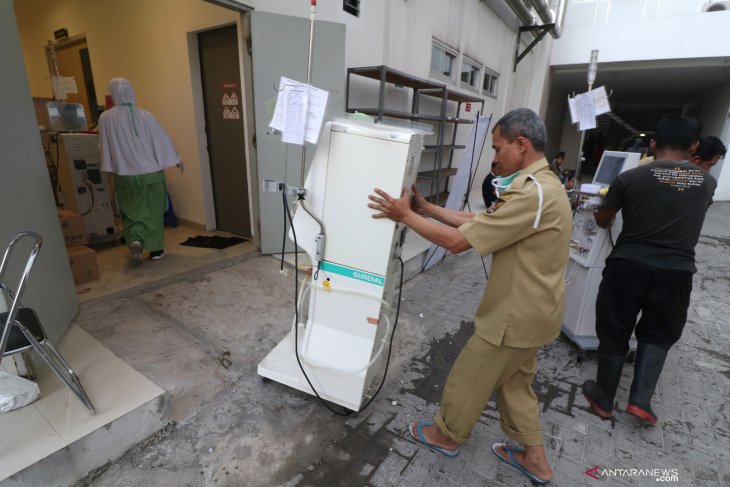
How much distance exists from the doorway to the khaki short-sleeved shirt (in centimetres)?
309

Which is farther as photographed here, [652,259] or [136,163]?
[136,163]

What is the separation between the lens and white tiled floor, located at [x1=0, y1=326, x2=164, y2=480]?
1.38 meters

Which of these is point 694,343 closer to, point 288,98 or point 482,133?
point 482,133

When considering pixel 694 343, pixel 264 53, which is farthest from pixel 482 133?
pixel 694 343

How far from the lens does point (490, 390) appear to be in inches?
58.1

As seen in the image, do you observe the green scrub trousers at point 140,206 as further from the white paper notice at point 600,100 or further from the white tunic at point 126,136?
the white paper notice at point 600,100

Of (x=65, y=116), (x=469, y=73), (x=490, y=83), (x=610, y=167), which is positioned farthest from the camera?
(x=490, y=83)

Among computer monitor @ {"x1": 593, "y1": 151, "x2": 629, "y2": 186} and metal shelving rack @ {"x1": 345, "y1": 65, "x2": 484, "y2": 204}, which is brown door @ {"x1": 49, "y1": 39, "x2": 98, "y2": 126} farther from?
computer monitor @ {"x1": 593, "y1": 151, "x2": 629, "y2": 186}

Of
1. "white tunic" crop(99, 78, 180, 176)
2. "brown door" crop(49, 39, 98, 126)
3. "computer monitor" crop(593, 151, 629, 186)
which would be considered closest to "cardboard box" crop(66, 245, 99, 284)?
"white tunic" crop(99, 78, 180, 176)

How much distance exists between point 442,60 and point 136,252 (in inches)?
205

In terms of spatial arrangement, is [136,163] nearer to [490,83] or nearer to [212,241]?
[212,241]

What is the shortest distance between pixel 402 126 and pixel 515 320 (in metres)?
0.92

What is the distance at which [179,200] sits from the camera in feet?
14.7

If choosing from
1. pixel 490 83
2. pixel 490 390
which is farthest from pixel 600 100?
pixel 490 83
